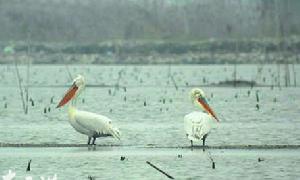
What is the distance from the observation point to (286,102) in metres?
40.2

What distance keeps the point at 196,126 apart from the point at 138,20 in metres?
111

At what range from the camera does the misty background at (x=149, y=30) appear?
109m


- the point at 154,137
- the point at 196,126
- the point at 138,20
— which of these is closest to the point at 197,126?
the point at 196,126

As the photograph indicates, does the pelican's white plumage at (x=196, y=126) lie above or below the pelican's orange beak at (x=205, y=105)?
below

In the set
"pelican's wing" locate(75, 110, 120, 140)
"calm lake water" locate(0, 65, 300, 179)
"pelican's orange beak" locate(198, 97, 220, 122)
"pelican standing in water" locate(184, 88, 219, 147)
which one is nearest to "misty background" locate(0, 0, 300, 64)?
"calm lake water" locate(0, 65, 300, 179)

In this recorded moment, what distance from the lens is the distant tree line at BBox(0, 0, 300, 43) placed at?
124438 mm

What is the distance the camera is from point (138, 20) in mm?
132375

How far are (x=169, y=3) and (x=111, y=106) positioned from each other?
11935 centimetres

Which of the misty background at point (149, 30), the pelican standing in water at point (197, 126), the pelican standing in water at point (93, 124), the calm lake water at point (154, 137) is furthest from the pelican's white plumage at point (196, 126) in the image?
the misty background at point (149, 30)

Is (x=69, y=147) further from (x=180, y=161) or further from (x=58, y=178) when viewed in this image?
(x=58, y=178)

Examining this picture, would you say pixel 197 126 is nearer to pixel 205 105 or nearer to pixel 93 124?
pixel 93 124

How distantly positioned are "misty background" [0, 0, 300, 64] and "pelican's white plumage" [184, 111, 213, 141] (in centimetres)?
7336

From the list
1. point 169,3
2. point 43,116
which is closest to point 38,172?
point 43,116

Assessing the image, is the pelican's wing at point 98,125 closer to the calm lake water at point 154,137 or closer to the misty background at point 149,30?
the calm lake water at point 154,137
